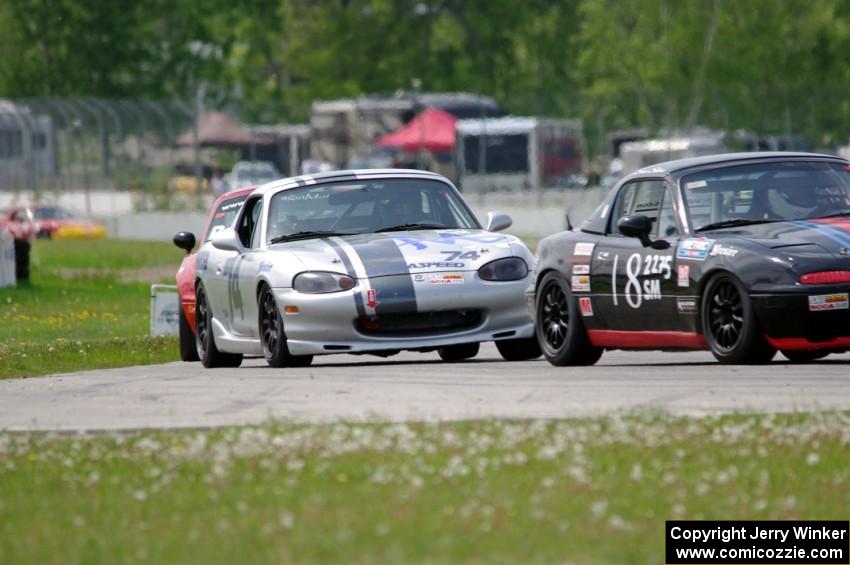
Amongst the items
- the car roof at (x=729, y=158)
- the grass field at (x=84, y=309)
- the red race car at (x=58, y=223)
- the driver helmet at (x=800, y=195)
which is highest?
the car roof at (x=729, y=158)

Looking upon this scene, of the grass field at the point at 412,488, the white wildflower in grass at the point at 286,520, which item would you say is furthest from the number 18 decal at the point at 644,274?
the white wildflower in grass at the point at 286,520

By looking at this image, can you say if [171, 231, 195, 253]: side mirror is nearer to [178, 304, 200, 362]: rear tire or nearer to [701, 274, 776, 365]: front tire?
[178, 304, 200, 362]: rear tire

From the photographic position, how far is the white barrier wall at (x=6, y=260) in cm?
2961

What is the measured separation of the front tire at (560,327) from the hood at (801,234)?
131 cm

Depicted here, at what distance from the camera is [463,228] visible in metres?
15.6

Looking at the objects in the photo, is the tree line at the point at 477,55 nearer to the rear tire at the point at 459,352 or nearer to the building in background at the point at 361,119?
the building in background at the point at 361,119

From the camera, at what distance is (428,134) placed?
53938 mm

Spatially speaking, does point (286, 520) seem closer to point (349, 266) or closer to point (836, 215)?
point (836, 215)

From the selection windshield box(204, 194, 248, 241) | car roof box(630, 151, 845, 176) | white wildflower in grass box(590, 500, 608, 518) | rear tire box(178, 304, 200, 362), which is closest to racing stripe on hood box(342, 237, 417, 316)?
car roof box(630, 151, 845, 176)

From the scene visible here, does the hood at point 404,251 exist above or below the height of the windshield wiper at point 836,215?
below

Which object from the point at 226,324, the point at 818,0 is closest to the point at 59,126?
the point at 818,0

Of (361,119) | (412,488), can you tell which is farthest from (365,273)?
(361,119)

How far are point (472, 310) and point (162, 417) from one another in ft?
14.7

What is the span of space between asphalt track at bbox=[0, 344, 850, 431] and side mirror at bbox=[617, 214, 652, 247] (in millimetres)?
800
